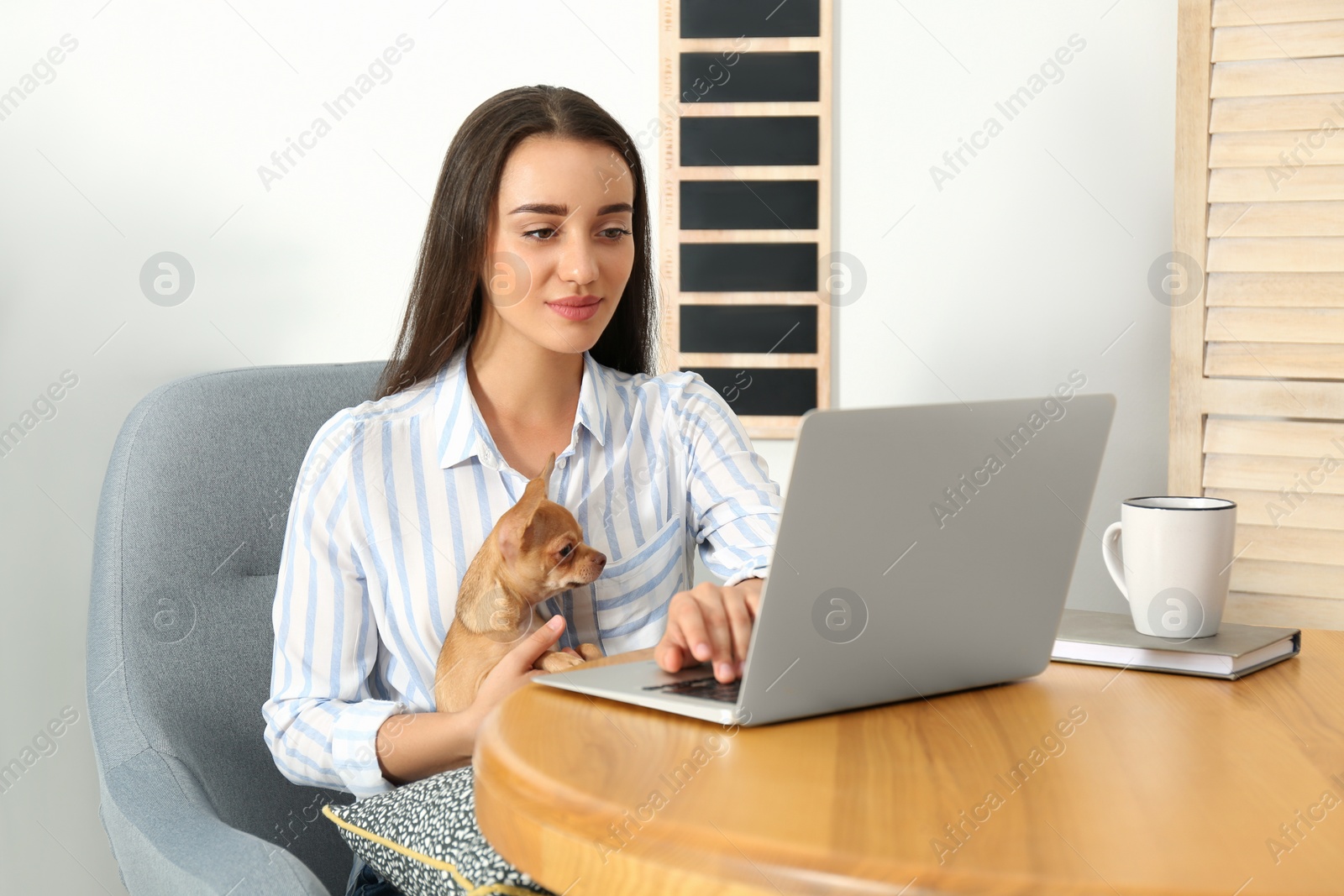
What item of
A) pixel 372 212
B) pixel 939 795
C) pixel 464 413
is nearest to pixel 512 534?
pixel 464 413

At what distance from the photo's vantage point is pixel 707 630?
37.5 inches

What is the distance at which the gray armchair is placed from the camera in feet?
4.26

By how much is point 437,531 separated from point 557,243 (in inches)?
13.6

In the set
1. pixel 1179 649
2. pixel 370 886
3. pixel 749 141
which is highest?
pixel 749 141

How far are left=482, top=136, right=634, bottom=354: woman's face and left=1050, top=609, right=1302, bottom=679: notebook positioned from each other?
612 millimetres

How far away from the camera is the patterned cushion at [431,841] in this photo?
0.83 metres

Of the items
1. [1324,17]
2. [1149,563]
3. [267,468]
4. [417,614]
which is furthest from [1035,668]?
[1324,17]

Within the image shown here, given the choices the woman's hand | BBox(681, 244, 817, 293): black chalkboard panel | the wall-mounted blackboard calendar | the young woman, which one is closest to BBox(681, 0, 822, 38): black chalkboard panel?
the wall-mounted blackboard calendar

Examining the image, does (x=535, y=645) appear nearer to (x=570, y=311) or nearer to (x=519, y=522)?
(x=519, y=522)

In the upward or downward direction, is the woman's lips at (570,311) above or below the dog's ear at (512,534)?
above

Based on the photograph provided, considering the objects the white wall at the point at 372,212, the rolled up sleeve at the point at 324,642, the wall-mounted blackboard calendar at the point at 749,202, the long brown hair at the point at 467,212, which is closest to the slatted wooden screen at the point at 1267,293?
the white wall at the point at 372,212

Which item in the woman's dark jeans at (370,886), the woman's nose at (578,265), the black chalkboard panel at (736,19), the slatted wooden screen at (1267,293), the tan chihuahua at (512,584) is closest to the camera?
the woman's dark jeans at (370,886)

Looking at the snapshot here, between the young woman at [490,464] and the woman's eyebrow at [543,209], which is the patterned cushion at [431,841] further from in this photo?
the woman's eyebrow at [543,209]

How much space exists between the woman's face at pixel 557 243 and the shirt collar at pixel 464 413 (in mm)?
82
